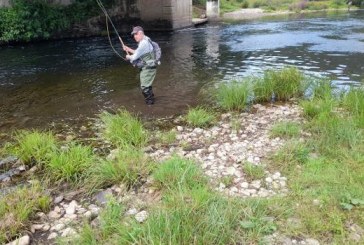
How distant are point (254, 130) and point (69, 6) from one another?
2139cm

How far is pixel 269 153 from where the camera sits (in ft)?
20.3

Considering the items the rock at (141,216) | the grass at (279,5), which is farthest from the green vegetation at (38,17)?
the grass at (279,5)

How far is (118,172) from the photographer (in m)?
5.52

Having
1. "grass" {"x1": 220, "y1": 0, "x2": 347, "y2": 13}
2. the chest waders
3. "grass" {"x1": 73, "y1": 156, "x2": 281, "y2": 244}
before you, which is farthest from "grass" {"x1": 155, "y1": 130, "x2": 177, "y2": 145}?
"grass" {"x1": 220, "y1": 0, "x2": 347, "y2": 13}

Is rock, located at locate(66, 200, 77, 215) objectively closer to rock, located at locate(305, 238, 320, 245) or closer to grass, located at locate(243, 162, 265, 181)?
grass, located at locate(243, 162, 265, 181)

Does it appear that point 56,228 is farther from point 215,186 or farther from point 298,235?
point 298,235

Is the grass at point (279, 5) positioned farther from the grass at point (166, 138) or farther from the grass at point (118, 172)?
the grass at point (118, 172)

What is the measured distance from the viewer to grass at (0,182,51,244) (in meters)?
4.32

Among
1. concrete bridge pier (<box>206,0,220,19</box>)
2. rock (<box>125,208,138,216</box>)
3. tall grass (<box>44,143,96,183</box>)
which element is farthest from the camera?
concrete bridge pier (<box>206,0,220,19</box>)

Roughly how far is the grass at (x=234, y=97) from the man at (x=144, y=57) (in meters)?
1.87

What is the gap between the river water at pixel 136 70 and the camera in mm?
10047

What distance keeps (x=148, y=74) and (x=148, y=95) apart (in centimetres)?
66

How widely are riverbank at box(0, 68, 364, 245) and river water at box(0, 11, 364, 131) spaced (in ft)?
6.71

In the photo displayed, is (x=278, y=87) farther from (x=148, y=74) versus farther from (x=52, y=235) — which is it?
(x=52, y=235)
